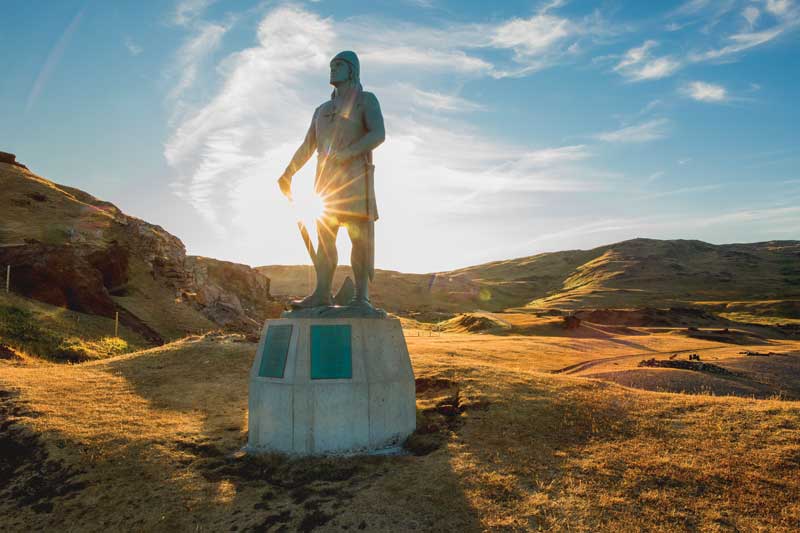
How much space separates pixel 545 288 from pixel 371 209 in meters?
139

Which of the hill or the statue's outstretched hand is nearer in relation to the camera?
the statue's outstretched hand

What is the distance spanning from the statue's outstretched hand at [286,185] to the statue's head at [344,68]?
200 cm

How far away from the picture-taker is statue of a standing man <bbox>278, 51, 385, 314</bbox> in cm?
851

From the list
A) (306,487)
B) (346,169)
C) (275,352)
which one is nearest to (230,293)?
(346,169)

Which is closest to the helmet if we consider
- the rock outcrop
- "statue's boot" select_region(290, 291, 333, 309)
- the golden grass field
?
"statue's boot" select_region(290, 291, 333, 309)

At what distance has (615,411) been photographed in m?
8.84

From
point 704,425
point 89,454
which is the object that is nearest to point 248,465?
point 89,454

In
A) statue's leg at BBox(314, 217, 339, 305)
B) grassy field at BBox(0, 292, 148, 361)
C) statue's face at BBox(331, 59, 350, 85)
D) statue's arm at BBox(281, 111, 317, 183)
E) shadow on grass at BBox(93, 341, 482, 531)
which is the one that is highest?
statue's face at BBox(331, 59, 350, 85)

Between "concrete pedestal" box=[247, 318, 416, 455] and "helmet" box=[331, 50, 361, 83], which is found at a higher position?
"helmet" box=[331, 50, 361, 83]

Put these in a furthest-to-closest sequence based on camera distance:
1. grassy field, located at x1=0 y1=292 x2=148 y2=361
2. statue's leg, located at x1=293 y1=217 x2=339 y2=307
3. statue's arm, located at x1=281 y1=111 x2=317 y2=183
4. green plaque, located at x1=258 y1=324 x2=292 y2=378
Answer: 1. grassy field, located at x1=0 y1=292 x2=148 y2=361
2. statue's arm, located at x1=281 y1=111 x2=317 y2=183
3. statue's leg, located at x1=293 y1=217 x2=339 y2=307
4. green plaque, located at x1=258 y1=324 x2=292 y2=378

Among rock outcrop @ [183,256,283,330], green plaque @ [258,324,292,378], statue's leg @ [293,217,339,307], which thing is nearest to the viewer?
green plaque @ [258,324,292,378]

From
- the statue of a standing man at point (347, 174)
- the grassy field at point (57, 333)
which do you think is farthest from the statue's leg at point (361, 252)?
the grassy field at point (57, 333)

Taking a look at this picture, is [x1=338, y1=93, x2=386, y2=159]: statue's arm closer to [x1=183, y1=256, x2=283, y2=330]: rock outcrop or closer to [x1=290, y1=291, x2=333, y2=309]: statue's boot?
[x1=290, y1=291, x2=333, y2=309]: statue's boot

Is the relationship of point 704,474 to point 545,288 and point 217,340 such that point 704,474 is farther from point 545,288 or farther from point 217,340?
point 545,288
